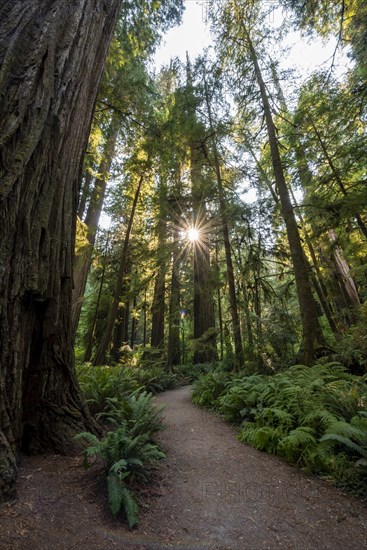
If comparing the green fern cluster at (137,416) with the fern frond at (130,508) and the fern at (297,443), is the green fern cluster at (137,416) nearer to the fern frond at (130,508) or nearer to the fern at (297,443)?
the fern frond at (130,508)

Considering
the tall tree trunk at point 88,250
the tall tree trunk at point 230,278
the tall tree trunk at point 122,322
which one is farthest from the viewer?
the tall tree trunk at point 122,322

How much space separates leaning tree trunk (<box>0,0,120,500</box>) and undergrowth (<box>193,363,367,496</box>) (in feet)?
8.77

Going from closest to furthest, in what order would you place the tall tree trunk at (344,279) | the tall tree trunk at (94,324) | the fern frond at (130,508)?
the fern frond at (130,508), the tall tree trunk at (344,279), the tall tree trunk at (94,324)

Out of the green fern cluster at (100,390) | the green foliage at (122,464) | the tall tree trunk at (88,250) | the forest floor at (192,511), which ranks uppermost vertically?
the tall tree trunk at (88,250)

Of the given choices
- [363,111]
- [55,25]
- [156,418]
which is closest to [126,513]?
[156,418]

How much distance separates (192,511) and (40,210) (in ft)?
10.9

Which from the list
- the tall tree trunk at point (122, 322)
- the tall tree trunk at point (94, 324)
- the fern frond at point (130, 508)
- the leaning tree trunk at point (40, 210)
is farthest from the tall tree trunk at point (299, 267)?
the tall tree trunk at point (122, 322)

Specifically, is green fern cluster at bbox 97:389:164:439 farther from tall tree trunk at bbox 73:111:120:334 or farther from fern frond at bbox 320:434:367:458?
tall tree trunk at bbox 73:111:120:334

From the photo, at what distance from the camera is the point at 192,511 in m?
2.46

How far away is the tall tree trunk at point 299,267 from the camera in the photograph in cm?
647

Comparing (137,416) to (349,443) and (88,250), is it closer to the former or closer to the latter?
(349,443)

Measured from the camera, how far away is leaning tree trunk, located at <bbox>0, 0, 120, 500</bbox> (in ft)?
7.92

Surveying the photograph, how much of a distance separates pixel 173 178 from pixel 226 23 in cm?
531

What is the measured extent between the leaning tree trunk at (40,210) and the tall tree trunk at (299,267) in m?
5.39
